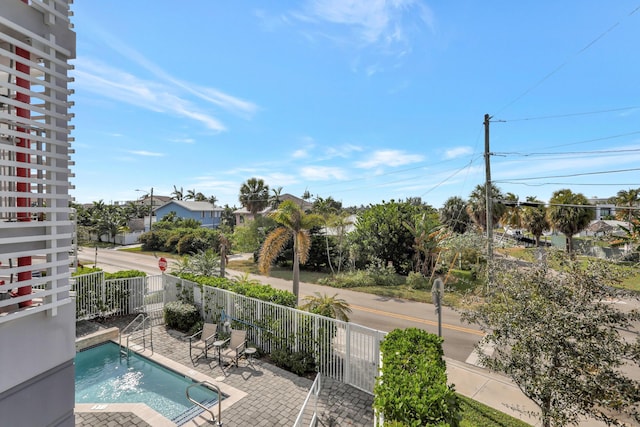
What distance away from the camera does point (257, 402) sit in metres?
6.96

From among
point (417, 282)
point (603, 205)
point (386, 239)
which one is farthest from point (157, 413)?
point (603, 205)

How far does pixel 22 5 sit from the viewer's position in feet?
8.87

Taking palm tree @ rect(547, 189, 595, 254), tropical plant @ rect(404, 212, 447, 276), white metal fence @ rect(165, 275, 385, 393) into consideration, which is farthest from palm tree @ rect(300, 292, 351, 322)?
palm tree @ rect(547, 189, 595, 254)

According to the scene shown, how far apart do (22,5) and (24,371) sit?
323 centimetres

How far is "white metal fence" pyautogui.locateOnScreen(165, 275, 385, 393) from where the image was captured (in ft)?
24.3

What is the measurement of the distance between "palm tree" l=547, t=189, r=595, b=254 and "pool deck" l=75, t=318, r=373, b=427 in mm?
26388

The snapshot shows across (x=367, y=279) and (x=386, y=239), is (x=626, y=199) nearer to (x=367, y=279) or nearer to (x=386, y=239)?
(x=386, y=239)

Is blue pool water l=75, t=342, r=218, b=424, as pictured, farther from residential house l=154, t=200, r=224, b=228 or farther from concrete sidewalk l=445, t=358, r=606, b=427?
residential house l=154, t=200, r=224, b=228

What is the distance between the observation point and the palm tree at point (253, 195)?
40.1m

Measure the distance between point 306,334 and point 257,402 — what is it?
202cm

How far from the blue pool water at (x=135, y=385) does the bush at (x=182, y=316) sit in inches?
68.7

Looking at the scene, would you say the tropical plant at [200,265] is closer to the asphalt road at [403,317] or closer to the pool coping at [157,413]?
the asphalt road at [403,317]

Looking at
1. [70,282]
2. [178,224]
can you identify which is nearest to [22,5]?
[70,282]

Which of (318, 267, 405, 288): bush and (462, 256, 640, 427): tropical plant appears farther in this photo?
(318, 267, 405, 288): bush
